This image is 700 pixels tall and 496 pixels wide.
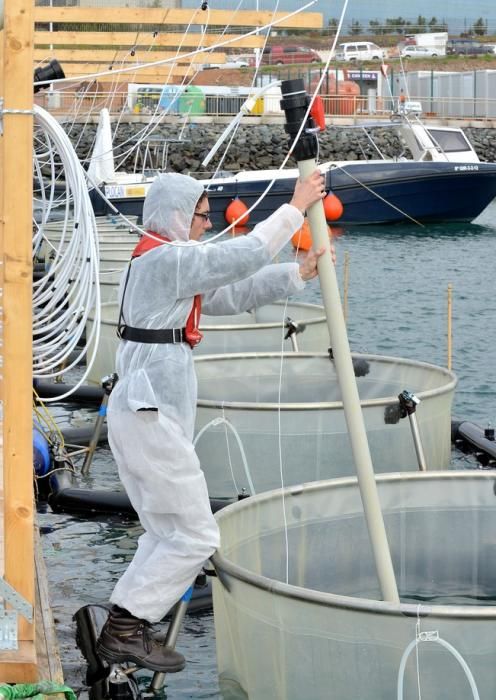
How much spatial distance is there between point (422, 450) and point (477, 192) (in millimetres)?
25490

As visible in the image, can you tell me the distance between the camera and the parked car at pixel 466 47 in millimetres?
75812

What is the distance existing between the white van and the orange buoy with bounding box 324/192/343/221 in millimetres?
40741

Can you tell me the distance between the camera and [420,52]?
75.4 meters

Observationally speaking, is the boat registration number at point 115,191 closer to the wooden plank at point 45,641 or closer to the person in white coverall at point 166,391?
the wooden plank at point 45,641

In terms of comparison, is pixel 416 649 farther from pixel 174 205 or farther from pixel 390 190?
pixel 390 190

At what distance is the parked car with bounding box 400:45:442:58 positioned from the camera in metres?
73.8

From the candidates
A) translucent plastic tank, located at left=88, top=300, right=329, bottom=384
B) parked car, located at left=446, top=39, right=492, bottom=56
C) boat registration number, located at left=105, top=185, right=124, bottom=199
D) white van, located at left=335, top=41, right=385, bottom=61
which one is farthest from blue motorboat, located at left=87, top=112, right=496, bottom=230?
parked car, located at left=446, top=39, right=492, bottom=56

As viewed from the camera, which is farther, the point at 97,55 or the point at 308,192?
the point at 97,55

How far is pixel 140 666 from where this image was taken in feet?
15.9

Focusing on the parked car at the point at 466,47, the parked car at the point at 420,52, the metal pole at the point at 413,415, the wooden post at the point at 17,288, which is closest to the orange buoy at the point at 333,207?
the metal pole at the point at 413,415

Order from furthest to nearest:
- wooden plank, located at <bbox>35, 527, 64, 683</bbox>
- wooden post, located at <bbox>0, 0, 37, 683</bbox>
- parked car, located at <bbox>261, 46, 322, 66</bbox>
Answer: parked car, located at <bbox>261, 46, 322, 66</bbox>
wooden plank, located at <bbox>35, 527, 64, 683</bbox>
wooden post, located at <bbox>0, 0, 37, 683</bbox>

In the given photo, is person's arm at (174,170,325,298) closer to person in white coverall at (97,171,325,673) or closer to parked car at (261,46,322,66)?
person in white coverall at (97,171,325,673)

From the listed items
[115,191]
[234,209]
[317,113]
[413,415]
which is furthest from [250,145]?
[317,113]

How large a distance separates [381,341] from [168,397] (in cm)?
1160
